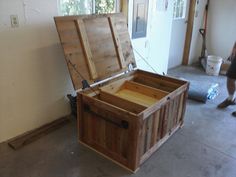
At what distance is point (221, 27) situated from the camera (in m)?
4.93

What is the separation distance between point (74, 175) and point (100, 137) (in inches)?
15.8

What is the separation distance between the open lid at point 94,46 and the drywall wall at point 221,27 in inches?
111

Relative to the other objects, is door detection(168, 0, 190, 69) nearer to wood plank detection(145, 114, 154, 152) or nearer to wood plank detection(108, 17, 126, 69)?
wood plank detection(108, 17, 126, 69)

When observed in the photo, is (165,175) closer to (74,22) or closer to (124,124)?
(124,124)

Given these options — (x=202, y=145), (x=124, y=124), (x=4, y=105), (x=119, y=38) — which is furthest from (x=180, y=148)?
(x=4, y=105)

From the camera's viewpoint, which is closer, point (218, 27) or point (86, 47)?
point (86, 47)

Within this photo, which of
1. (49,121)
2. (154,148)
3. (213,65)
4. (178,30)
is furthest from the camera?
(178,30)

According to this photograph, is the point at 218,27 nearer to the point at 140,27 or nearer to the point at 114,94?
the point at 140,27

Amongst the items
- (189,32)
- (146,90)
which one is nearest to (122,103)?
(146,90)

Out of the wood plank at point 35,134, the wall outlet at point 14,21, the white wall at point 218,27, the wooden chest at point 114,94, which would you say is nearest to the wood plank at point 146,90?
the wooden chest at point 114,94

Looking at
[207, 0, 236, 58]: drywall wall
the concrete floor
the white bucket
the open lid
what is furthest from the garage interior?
[207, 0, 236, 58]: drywall wall

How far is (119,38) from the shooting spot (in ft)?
9.27

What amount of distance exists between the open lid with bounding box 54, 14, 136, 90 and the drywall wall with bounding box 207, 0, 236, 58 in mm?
2815

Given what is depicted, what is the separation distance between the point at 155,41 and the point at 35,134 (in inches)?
87.6
